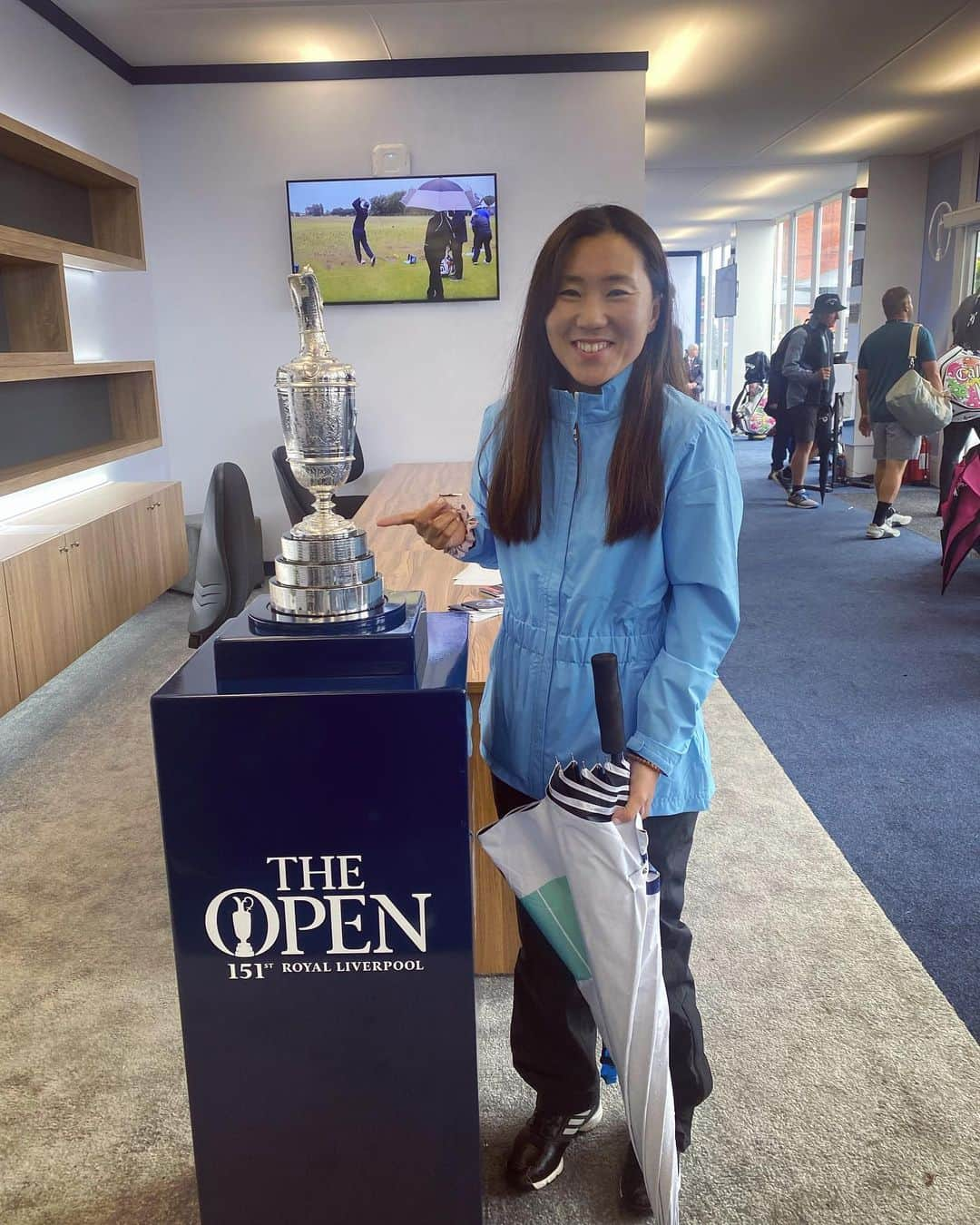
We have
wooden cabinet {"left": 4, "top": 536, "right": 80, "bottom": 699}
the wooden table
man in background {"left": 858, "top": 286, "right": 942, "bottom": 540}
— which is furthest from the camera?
man in background {"left": 858, "top": 286, "right": 942, "bottom": 540}

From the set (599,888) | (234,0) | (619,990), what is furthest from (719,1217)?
(234,0)

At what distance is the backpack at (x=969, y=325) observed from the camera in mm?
6274

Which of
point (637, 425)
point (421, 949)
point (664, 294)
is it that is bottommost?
point (421, 949)

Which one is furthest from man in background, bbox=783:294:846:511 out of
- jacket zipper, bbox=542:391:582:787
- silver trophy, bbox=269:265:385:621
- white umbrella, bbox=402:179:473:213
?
silver trophy, bbox=269:265:385:621

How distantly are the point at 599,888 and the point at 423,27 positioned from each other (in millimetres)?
4873

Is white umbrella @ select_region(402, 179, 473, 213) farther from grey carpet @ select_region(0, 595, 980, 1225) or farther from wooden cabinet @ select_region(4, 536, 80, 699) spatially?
grey carpet @ select_region(0, 595, 980, 1225)

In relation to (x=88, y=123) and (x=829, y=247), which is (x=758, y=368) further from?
(x=88, y=123)

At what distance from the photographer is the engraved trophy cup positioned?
1.17 meters

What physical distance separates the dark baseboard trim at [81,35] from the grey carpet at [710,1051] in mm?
3632

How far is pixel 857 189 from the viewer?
9688 mm

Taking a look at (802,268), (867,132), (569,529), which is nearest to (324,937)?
(569,529)

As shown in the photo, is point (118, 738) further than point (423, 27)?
No

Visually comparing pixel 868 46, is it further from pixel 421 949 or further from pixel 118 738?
pixel 421 949

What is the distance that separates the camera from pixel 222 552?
10.9ft
